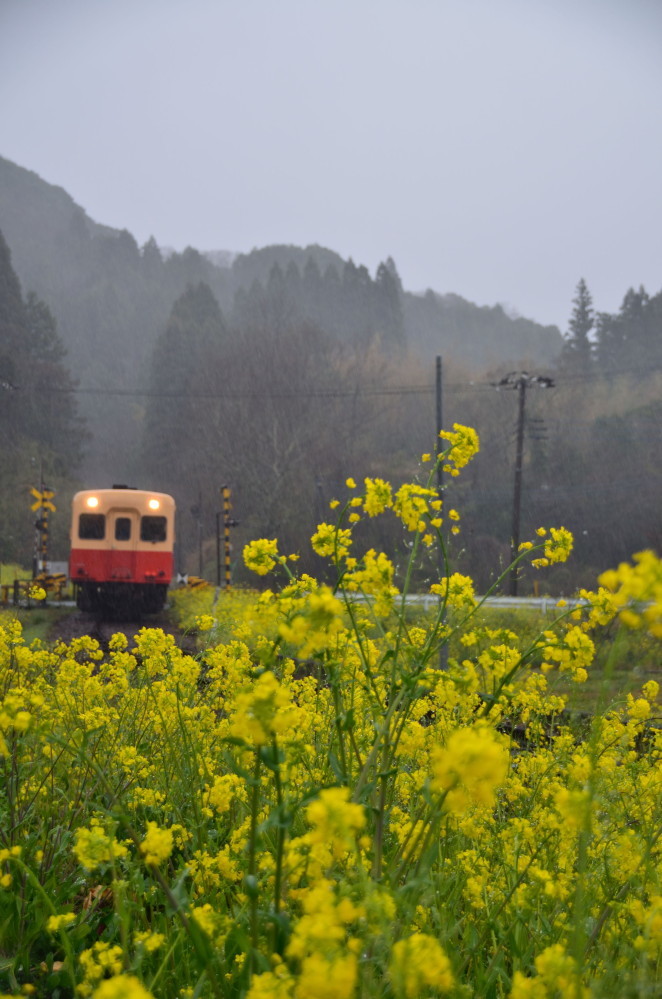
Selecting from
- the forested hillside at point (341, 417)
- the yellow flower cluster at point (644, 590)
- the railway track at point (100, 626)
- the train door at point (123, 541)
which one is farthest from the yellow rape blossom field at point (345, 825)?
the forested hillside at point (341, 417)

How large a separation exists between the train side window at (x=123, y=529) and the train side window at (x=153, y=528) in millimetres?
259

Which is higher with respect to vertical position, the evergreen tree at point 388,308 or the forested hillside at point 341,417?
the evergreen tree at point 388,308

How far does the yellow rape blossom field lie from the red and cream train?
11.1 m

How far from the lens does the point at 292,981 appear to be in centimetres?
103

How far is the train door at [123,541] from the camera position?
14.4 metres

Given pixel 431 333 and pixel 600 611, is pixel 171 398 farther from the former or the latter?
pixel 600 611

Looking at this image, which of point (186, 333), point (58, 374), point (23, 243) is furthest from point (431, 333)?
point (23, 243)

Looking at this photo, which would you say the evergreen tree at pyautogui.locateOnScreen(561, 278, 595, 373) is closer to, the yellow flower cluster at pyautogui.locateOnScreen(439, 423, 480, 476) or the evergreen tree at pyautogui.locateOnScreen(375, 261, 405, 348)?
the evergreen tree at pyautogui.locateOnScreen(375, 261, 405, 348)

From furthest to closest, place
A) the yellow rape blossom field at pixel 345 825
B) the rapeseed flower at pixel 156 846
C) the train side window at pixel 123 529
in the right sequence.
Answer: the train side window at pixel 123 529 → the rapeseed flower at pixel 156 846 → the yellow rape blossom field at pixel 345 825

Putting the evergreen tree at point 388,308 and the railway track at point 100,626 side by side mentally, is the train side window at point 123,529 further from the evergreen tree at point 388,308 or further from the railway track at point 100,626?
the evergreen tree at point 388,308

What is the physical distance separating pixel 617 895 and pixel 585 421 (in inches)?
1783

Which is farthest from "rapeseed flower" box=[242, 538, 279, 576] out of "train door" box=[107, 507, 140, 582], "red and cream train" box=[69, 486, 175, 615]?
"train door" box=[107, 507, 140, 582]

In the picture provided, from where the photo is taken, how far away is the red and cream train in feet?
47.2

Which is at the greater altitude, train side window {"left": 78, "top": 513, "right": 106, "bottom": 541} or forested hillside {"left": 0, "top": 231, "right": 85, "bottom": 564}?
forested hillside {"left": 0, "top": 231, "right": 85, "bottom": 564}
